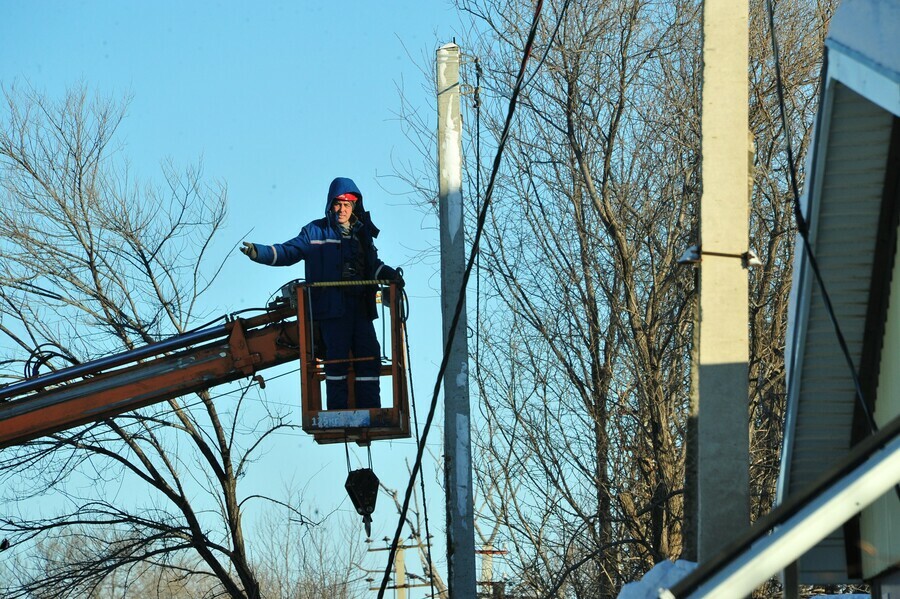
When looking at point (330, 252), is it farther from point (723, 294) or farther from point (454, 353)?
point (723, 294)

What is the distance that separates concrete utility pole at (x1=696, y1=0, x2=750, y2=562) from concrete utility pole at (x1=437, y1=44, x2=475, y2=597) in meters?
3.03

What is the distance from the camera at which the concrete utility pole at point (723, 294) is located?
5.77 meters

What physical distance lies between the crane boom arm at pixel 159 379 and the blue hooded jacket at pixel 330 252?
0.52 m

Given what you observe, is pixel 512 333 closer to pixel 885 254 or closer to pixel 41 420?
pixel 41 420

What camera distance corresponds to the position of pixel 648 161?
16906 mm

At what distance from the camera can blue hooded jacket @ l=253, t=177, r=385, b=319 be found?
10.6 metres

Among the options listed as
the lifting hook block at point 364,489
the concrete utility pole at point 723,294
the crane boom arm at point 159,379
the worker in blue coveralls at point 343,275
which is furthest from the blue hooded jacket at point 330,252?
the concrete utility pole at point 723,294

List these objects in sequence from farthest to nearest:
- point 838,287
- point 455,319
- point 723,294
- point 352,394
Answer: point 352,394 < point 455,319 < point 838,287 < point 723,294

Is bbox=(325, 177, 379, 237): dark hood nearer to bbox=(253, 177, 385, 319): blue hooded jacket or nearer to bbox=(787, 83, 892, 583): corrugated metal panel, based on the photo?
bbox=(253, 177, 385, 319): blue hooded jacket

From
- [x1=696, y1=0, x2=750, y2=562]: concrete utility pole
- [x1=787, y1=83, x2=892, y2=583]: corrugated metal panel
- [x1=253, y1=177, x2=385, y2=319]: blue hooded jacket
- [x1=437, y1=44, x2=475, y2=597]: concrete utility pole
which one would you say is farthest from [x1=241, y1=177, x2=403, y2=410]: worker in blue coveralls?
[x1=696, y1=0, x2=750, y2=562]: concrete utility pole

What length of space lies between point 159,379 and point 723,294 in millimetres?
6604

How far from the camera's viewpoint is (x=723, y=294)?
592cm

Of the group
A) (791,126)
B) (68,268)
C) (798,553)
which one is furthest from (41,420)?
(791,126)

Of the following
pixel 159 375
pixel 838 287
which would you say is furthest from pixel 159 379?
pixel 838 287
